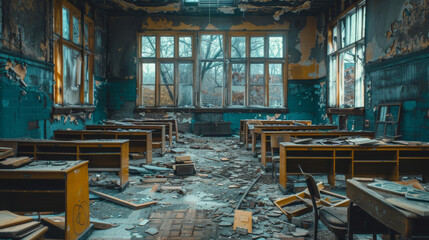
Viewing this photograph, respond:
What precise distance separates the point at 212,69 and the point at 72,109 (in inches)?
225

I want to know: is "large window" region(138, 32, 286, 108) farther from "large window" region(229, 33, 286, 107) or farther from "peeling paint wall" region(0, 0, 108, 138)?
"peeling paint wall" region(0, 0, 108, 138)

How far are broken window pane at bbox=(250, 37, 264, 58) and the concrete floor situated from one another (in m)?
6.88

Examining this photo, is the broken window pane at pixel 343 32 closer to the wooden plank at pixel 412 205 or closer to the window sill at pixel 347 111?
the window sill at pixel 347 111

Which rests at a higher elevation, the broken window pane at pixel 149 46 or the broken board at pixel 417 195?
the broken window pane at pixel 149 46

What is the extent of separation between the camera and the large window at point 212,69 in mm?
12297

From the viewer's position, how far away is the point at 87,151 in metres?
4.52

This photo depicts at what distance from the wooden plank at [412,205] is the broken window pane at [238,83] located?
1087 cm

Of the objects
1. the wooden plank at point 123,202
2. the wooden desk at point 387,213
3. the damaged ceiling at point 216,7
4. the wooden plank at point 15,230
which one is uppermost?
the damaged ceiling at point 216,7

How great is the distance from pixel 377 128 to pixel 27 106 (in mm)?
8302

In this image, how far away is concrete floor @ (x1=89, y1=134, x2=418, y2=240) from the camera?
9.88ft

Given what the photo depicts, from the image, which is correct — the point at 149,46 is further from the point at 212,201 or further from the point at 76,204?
the point at 76,204

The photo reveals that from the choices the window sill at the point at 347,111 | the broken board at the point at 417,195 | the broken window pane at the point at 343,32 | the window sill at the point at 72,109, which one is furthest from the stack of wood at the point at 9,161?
the broken window pane at the point at 343,32

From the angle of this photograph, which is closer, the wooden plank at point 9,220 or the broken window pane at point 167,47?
the wooden plank at point 9,220

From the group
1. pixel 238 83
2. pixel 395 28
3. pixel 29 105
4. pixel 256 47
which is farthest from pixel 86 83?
pixel 395 28
